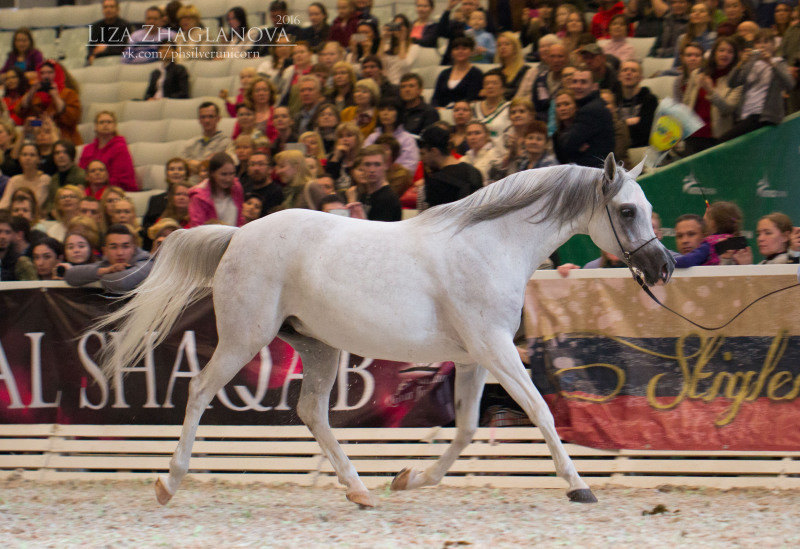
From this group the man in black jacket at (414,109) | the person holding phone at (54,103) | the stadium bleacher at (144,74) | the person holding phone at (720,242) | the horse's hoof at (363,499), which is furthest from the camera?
the person holding phone at (54,103)

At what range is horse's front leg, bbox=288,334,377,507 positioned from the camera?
5.56 meters

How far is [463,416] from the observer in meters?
5.39

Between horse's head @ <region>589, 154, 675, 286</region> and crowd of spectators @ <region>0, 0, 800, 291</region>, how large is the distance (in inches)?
37.1

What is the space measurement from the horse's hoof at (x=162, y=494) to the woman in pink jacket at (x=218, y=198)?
3.02 metres

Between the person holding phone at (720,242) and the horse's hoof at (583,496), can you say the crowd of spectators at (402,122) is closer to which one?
the person holding phone at (720,242)

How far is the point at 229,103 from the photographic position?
1192 cm

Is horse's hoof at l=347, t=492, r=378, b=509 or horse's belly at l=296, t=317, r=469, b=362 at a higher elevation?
horse's belly at l=296, t=317, r=469, b=362

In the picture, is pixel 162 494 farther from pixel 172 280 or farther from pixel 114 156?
pixel 114 156

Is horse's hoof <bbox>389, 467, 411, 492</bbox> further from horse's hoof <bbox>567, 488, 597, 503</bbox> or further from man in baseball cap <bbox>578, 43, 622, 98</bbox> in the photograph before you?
man in baseball cap <bbox>578, 43, 622, 98</bbox>

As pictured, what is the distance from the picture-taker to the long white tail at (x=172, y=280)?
19.1ft

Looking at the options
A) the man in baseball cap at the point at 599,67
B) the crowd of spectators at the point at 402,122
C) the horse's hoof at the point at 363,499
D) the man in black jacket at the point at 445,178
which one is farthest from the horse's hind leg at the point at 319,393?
→ the man in baseball cap at the point at 599,67

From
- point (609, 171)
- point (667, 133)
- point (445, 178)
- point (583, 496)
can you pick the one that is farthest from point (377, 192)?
point (583, 496)

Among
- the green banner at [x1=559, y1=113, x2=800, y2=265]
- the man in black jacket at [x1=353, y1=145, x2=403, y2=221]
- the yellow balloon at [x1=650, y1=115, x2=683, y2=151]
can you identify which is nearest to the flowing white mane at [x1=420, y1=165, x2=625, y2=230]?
the man in black jacket at [x1=353, y1=145, x2=403, y2=221]

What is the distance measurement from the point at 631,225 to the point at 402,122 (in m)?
4.39
